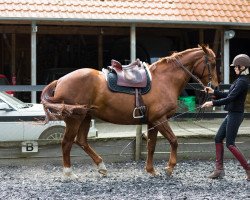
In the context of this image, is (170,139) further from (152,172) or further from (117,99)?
(117,99)

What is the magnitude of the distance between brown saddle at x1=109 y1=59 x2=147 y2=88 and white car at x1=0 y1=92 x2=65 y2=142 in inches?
70.8

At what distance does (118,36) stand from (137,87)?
1351 centimetres

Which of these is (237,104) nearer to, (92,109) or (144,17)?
(92,109)

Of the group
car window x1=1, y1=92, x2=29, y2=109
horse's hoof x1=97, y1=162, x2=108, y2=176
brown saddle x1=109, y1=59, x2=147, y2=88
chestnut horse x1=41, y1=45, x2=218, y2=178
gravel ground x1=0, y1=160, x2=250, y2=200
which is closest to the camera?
gravel ground x1=0, y1=160, x2=250, y2=200

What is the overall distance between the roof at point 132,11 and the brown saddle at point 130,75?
8.11 metres

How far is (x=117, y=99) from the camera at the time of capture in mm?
8211

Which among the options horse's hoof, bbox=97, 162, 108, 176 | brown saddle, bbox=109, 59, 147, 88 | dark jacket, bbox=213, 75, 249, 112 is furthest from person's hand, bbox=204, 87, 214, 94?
horse's hoof, bbox=97, 162, 108, 176

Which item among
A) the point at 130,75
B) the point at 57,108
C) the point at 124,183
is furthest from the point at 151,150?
the point at 57,108

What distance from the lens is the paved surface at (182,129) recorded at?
1006cm

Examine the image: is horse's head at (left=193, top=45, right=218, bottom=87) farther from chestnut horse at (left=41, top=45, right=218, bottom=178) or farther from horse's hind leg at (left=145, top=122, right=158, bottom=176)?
horse's hind leg at (left=145, top=122, right=158, bottom=176)

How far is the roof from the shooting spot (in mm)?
16156

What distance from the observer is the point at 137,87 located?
825 centimetres

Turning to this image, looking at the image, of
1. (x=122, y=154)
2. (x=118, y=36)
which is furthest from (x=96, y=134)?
(x=118, y=36)

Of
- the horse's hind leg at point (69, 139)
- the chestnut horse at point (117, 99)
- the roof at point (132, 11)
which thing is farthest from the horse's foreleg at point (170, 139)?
the roof at point (132, 11)
